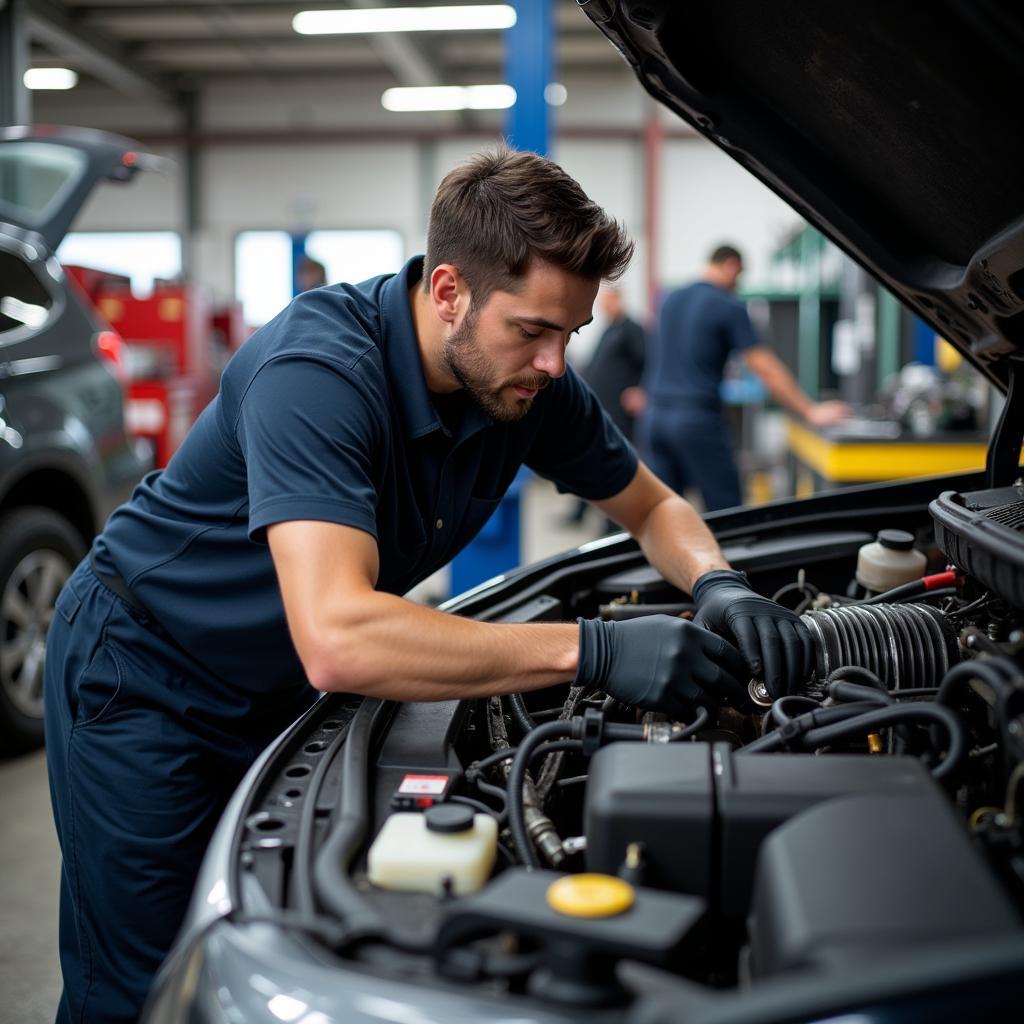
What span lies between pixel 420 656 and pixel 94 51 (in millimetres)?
11556

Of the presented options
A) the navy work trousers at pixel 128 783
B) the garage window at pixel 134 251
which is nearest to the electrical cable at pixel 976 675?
the navy work trousers at pixel 128 783

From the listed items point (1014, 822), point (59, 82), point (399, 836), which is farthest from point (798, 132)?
point (59, 82)

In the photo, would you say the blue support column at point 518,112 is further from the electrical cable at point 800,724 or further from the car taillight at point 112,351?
the electrical cable at point 800,724

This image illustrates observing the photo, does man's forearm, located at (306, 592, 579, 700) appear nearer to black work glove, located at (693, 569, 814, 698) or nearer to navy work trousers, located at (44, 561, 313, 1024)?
black work glove, located at (693, 569, 814, 698)

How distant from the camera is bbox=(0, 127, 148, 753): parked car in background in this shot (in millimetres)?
2986

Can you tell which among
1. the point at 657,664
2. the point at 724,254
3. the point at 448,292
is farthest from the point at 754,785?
the point at 724,254

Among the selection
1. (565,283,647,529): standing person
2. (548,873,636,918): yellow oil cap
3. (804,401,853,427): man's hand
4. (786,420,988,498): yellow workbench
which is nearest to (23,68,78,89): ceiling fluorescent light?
(565,283,647,529): standing person

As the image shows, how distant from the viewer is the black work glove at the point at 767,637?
131cm

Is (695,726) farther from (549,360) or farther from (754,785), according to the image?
(549,360)

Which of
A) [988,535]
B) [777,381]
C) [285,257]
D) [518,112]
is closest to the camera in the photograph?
[988,535]

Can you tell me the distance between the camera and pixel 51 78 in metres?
12.5

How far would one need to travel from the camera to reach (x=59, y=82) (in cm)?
1270

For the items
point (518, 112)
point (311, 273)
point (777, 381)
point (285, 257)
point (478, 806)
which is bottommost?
point (478, 806)

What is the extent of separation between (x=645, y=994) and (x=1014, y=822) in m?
0.39
